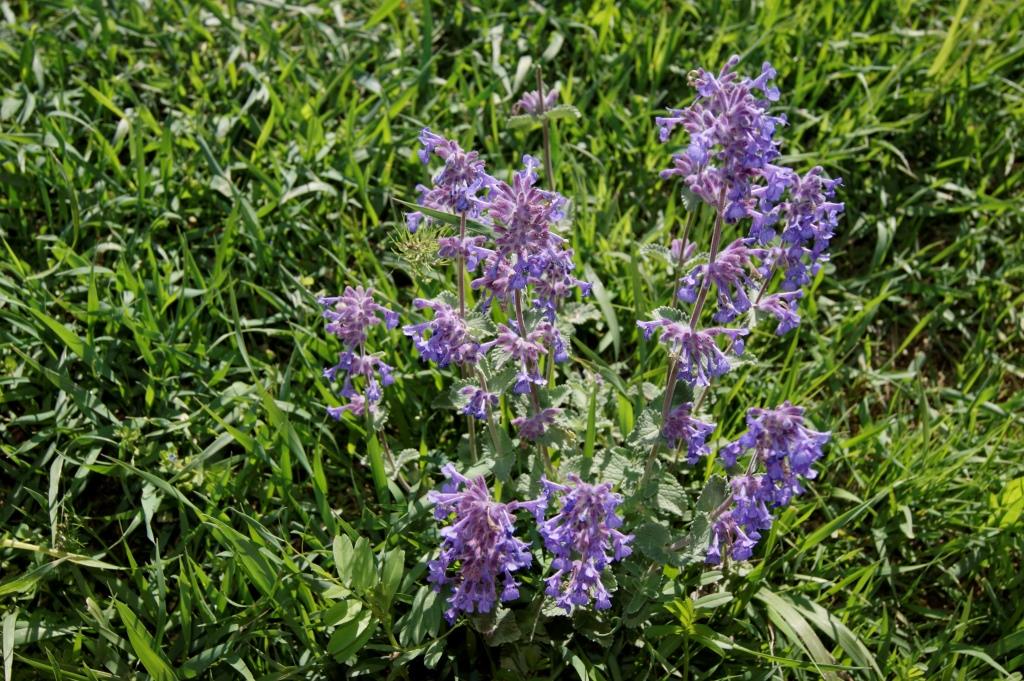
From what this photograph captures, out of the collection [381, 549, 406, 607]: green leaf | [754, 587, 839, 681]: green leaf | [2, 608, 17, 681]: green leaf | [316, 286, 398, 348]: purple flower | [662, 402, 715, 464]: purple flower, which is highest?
[316, 286, 398, 348]: purple flower

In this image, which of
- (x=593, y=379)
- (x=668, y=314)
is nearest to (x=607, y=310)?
(x=593, y=379)

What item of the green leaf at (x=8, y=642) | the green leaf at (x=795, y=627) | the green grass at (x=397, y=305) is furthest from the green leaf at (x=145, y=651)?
the green leaf at (x=795, y=627)

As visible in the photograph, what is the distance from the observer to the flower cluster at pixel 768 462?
237cm

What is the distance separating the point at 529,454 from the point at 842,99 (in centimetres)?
276

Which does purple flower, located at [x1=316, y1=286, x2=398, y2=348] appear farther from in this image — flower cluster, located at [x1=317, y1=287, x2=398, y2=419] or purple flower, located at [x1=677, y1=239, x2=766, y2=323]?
purple flower, located at [x1=677, y1=239, x2=766, y2=323]

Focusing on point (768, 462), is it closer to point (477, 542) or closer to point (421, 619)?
point (477, 542)

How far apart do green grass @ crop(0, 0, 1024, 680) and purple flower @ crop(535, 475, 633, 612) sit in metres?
0.49

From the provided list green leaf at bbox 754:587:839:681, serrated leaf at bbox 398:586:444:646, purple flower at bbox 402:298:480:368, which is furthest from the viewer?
green leaf at bbox 754:587:839:681

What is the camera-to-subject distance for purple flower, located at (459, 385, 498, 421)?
284 cm

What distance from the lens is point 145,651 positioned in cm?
282

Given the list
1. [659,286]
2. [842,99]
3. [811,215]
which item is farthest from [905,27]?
[811,215]

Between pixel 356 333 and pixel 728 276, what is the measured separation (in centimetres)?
120

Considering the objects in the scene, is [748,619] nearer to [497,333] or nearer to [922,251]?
[497,333]

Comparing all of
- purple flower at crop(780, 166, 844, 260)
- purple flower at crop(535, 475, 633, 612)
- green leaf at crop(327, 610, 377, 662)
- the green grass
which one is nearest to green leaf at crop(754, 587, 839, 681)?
the green grass
